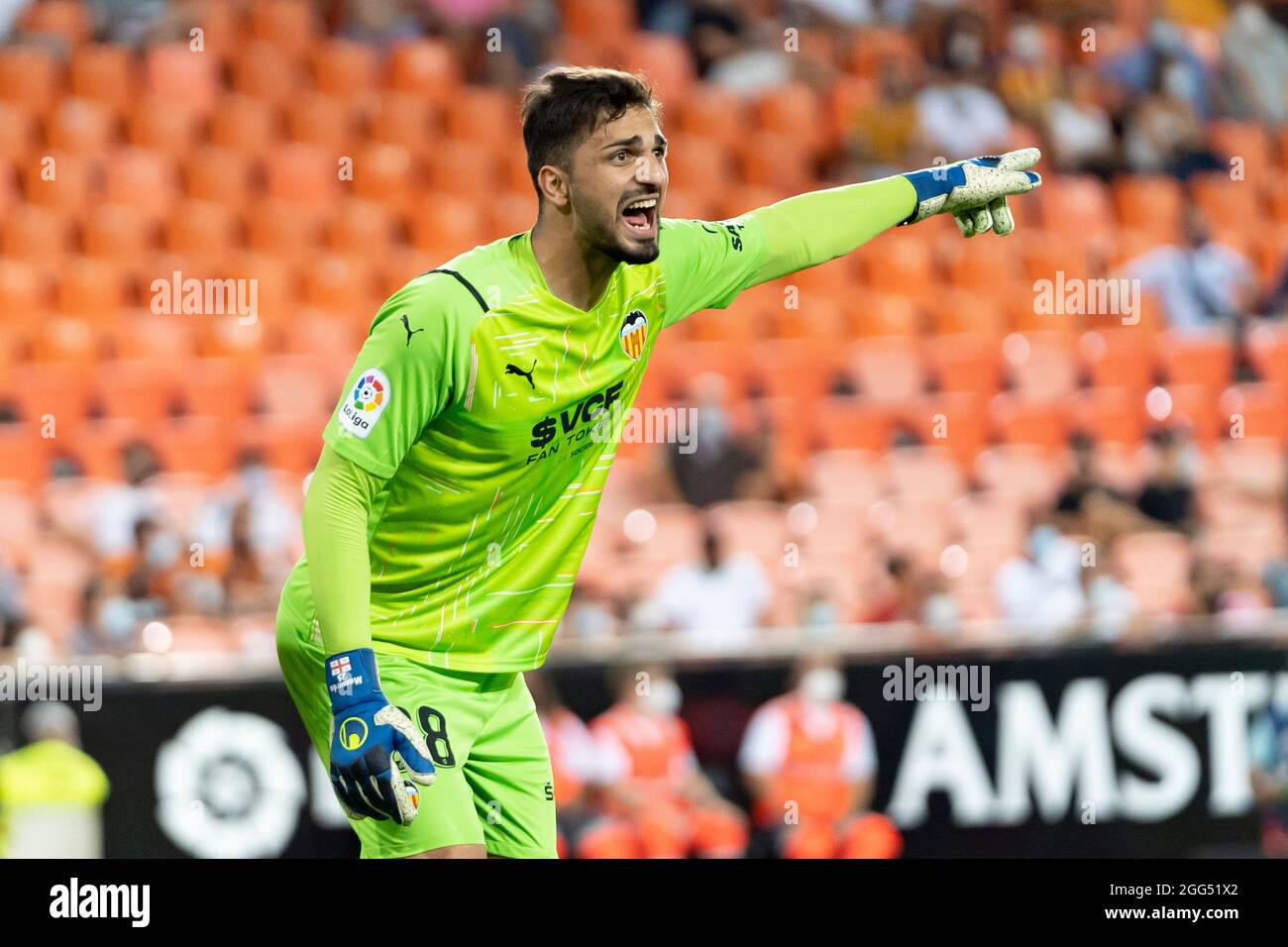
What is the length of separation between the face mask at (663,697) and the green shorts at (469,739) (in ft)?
11.7

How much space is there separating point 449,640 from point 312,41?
8831mm

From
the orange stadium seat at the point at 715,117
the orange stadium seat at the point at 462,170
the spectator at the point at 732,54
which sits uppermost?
the spectator at the point at 732,54

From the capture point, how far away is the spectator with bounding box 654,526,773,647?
9.12m

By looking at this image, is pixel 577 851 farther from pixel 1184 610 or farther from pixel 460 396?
pixel 460 396

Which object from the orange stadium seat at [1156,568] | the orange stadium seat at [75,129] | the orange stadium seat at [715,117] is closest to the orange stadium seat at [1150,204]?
the orange stadium seat at [715,117]

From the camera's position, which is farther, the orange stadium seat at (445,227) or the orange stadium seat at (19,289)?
the orange stadium seat at (445,227)

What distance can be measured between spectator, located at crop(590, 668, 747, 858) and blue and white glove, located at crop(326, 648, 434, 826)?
13.9ft

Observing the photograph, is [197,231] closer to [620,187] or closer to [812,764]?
[812,764]

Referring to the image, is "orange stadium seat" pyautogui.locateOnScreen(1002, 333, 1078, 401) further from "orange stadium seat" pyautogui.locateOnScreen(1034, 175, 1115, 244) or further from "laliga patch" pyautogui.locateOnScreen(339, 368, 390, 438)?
"laliga patch" pyautogui.locateOnScreen(339, 368, 390, 438)

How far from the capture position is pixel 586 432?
428 centimetres

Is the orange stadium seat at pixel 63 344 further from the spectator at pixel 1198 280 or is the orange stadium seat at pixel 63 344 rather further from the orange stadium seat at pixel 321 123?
the spectator at pixel 1198 280

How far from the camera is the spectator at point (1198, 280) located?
37.9ft

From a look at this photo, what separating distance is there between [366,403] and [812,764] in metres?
4.65

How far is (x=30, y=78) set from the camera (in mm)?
11641
